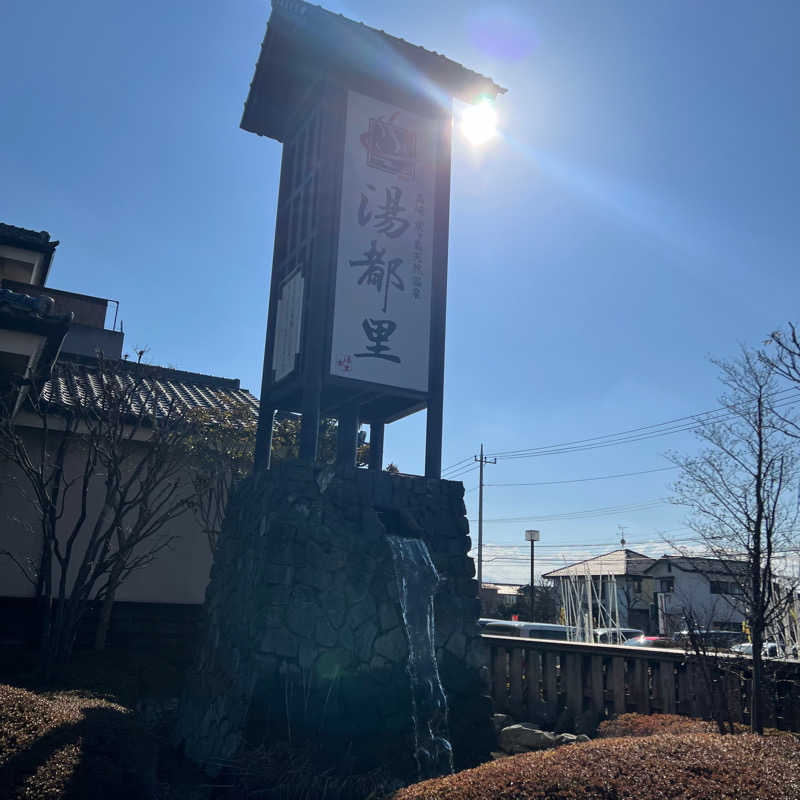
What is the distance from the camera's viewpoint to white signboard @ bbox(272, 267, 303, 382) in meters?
10.3

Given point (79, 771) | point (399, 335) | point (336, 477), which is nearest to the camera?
point (79, 771)

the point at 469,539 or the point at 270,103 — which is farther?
the point at 270,103

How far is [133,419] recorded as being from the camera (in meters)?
13.9

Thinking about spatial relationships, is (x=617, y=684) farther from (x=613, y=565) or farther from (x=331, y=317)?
(x=613, y=565)

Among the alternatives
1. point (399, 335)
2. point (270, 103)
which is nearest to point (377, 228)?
point (399, 335)

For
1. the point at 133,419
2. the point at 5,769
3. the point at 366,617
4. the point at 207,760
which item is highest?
the point at 133,419

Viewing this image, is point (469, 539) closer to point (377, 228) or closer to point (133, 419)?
point (377, 228)

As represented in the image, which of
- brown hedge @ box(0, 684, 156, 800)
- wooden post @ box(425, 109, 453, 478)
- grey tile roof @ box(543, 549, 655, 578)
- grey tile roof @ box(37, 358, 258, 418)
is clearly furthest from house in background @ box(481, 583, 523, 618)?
brown hedge @ box(0, 684, 156, 800)

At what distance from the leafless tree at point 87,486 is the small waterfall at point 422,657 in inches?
215

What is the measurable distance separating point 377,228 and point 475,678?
6518mm

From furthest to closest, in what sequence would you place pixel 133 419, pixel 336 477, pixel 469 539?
pixel 133 419 → pixel 469 539 → pixel 336 477

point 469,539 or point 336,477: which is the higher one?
point 336,477

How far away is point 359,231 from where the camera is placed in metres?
10.3

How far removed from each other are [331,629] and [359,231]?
5.66 meters
